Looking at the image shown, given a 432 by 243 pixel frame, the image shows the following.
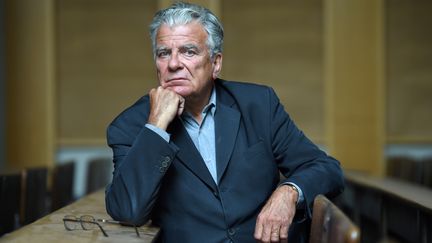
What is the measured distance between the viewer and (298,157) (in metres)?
2.57

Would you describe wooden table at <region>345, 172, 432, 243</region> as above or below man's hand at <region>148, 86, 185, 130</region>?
below

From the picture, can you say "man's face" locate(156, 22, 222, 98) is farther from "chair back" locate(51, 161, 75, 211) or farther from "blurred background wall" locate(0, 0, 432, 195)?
"blurred background wall" locate(0, 0, 432, 195)

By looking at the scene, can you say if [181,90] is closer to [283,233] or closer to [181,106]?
[181,106]

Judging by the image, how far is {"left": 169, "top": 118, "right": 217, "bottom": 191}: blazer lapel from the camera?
7.91ft

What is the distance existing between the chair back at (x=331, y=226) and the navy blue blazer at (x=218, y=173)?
1.19 feet

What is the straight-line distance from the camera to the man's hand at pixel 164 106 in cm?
239

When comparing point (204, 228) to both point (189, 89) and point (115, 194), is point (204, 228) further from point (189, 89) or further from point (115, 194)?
point (189, 89)

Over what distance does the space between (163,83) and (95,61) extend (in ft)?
15.7

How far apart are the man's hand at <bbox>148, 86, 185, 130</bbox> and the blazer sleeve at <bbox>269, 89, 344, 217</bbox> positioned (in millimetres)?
356

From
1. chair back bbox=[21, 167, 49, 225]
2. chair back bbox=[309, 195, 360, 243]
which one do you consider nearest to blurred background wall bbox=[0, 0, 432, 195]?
chair back bbox=[21, 167, 49, 225]

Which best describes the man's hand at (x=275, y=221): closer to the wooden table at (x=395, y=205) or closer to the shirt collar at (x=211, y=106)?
the shirt collar at (x=211, y=106)

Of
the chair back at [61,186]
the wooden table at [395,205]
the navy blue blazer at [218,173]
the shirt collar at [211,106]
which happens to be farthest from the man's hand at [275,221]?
the chair back at [61,186]

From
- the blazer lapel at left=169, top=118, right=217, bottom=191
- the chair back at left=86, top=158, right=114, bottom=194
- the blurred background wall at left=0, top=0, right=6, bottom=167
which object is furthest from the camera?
the blurred background wall at left=0, top=0, right=6, bottom=167

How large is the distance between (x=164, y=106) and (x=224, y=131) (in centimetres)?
25
